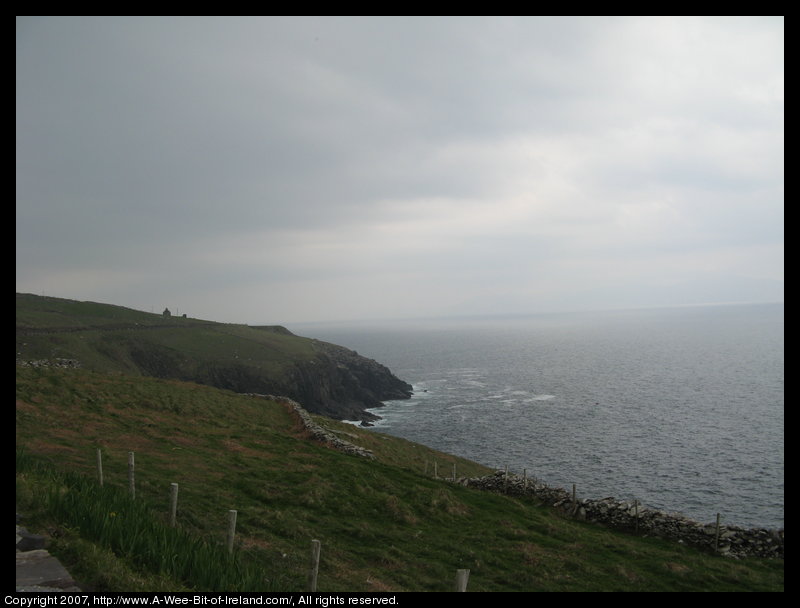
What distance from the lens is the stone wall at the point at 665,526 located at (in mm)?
25547

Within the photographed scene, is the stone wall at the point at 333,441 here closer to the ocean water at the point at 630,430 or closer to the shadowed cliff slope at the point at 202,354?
the ocean water at the point at 630,430

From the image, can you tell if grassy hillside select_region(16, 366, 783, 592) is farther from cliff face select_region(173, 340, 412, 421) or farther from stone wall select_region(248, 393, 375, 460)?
cliff face select_region(173, 340, 412, 421)

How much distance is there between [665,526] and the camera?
27609 mm

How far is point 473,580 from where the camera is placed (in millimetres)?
17672

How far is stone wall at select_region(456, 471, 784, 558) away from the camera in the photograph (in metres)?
25.5

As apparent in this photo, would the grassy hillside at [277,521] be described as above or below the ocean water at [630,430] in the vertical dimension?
above

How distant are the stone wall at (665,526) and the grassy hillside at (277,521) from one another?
1192 mm

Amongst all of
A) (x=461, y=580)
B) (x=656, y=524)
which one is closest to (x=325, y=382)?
(x=656, y=524)

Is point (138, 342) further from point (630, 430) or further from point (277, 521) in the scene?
point (630, 430)

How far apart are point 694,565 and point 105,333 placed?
10937 cm

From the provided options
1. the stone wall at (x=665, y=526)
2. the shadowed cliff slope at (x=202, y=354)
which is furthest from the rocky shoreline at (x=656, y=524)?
the shadowed cliff slope at (x=202, y=354)

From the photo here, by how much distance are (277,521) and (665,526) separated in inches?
900
